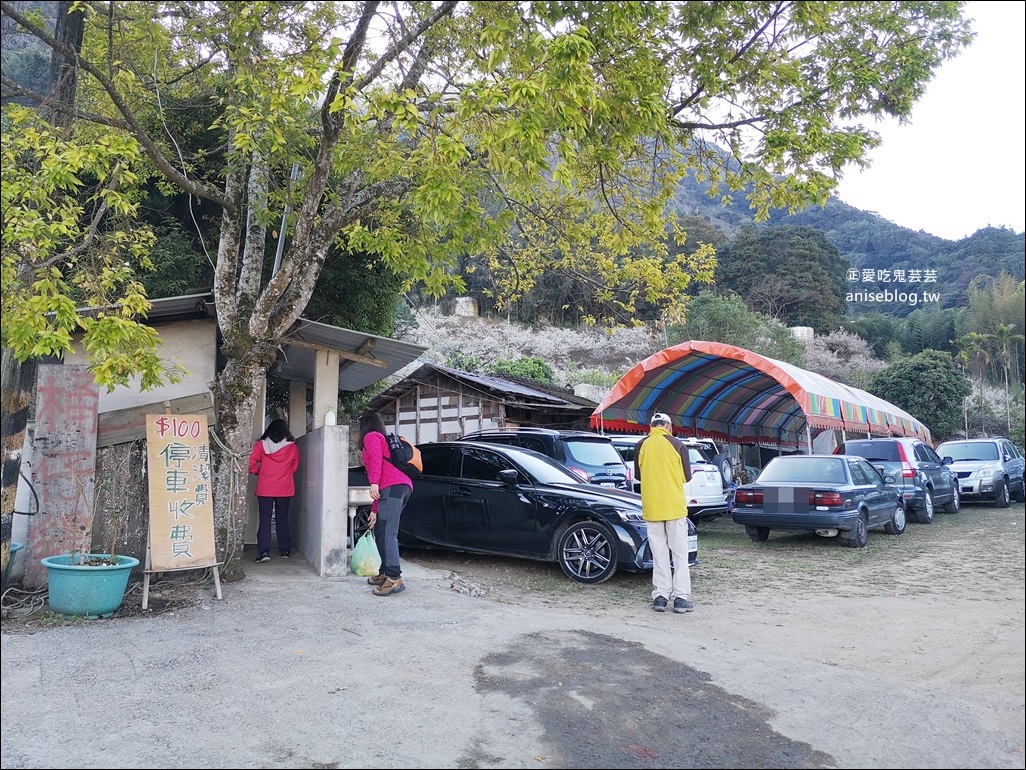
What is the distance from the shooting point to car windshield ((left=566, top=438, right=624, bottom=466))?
40.0 feet

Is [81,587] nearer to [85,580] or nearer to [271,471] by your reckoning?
[85,580]

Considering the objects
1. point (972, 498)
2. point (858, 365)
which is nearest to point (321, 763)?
point (972, 498)

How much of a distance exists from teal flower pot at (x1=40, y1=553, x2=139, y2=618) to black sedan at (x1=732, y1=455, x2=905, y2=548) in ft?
30.2

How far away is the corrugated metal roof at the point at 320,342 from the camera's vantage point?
8.71 metres

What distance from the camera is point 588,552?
871 centimetres

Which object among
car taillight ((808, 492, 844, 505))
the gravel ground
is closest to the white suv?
car taillight ((808, 492, 844, 505))

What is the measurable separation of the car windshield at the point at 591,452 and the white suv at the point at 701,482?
972mm

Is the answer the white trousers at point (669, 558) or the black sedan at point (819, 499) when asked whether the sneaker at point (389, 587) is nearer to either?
the white trousers at point (669, 558)

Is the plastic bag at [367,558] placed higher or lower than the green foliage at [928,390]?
lower

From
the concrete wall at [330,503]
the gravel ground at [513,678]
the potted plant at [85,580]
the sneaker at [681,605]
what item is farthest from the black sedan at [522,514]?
the potted plant at [85,580]

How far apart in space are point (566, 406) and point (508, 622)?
15650 mm

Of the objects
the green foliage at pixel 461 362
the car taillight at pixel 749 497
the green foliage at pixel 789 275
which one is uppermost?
the green foliage at pixel 789 275

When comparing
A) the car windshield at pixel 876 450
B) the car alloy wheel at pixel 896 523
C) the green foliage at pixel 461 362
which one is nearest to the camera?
the car alloy wheel at pixel 896 523

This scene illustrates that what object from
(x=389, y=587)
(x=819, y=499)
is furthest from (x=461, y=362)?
(x=389, y=587)
